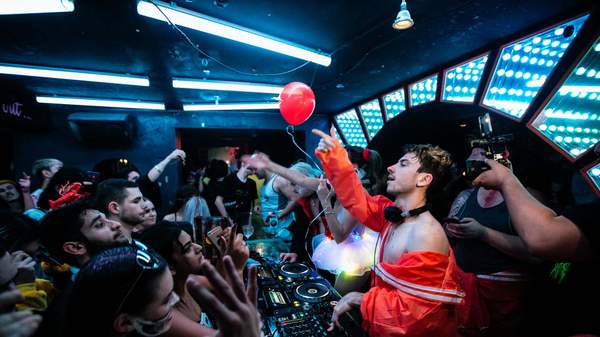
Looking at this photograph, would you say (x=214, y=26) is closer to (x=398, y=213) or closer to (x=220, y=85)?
(x=220, y=85)

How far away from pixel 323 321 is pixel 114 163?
25.7 feet

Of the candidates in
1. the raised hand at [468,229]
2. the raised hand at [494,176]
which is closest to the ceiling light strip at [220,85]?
the raised hand at [468,229]

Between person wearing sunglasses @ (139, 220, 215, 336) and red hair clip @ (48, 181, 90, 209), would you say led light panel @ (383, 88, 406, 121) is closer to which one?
person wearing sunglasses @ (139, 220, 215, 336)

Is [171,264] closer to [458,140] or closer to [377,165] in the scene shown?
[377,165]

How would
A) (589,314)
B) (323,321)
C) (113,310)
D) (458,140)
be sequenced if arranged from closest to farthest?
(113,310) → (323,321) → (589,314) → (458,140)

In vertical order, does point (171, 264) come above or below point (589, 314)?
above

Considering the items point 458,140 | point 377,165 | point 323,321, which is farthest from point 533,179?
point 458,140

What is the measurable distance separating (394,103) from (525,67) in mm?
2779

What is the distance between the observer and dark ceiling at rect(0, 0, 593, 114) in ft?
9.29

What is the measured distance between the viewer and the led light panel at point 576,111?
9.61 ft

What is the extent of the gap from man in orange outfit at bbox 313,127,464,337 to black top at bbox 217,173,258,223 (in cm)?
333

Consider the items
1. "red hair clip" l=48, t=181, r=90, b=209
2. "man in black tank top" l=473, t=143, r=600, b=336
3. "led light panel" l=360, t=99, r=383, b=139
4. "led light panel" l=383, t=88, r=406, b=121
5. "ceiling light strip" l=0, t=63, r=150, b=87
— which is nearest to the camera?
"man in black tank top" l=473, t=143, r=600, b=336

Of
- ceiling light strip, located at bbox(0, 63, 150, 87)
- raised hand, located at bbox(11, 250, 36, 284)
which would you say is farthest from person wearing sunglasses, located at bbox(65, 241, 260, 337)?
ceiling light strip, located at bbox(0, 63, 150, 87)

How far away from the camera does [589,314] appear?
2029 millimetres
